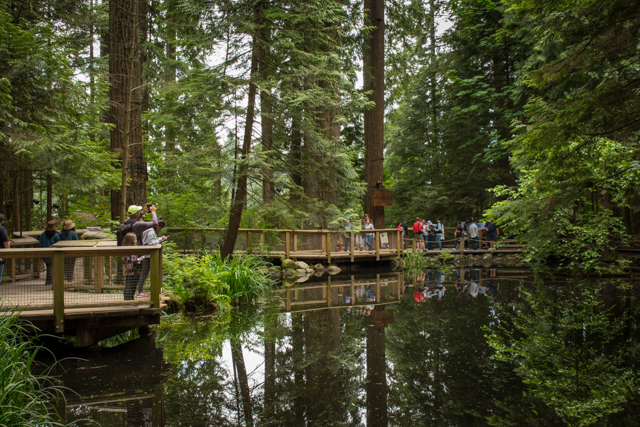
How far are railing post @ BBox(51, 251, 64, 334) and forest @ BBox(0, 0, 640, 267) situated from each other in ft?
9.78

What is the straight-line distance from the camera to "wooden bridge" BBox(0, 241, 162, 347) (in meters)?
5.48

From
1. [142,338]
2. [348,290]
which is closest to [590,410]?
[142,338]

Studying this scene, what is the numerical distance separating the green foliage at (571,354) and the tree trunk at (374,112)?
823cm

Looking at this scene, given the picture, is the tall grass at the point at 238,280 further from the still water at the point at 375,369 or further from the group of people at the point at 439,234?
the group of people at the point at 439,234

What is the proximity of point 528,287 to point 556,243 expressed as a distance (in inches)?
143

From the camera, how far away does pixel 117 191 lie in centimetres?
1096

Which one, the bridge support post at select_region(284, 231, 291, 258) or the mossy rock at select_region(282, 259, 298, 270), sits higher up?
the bridge support post at select_region(284, 231, 291, 258)

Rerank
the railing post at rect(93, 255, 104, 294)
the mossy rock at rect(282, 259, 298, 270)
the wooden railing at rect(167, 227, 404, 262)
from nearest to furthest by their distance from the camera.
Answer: the railing post at rect(93, 255, 104, 294) → the wooden railing at rect(167, 227, 404, 262) → the mossy rock at rect(282, 259, 298, 270)

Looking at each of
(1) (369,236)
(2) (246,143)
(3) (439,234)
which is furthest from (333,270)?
(3) (439,234)

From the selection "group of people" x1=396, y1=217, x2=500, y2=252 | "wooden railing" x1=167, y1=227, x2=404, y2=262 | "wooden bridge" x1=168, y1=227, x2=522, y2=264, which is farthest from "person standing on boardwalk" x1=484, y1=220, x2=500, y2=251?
"wooden railing" x1=167, y1=227, x2=404, y2=262

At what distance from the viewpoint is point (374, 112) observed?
16781 mm

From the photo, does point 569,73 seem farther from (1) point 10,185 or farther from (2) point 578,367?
(1) point 10,185

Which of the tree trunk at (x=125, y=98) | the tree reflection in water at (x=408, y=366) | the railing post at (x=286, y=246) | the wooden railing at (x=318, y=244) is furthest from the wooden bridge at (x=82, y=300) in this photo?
the railing post at (x=286, y=246)

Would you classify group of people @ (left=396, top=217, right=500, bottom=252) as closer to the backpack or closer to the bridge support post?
the bridge support post
